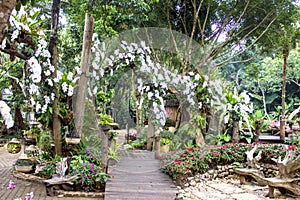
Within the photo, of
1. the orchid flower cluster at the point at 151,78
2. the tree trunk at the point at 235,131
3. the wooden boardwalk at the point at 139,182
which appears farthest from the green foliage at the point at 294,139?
the wooden boardwalk at the point at 139,182

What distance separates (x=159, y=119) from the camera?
694 centimetres

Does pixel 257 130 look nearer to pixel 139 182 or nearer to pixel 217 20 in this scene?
pixel 217 20

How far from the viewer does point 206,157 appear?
5.23 meters

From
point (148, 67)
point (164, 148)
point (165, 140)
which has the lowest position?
point (164, 148)

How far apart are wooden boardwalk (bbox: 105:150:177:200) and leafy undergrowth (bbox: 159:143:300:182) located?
8.6 inches

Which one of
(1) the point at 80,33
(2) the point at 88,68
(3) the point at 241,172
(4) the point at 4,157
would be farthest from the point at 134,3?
(4) the point at 4,157

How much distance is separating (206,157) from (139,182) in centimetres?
155

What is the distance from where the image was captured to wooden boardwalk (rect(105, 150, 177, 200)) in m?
3.88

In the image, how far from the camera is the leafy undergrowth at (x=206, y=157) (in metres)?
4.67

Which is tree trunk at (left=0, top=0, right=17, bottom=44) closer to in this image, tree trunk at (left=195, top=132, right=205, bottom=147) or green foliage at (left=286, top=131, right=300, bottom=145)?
tree trunk at (left=195, top=132, right=205, bottom=147)

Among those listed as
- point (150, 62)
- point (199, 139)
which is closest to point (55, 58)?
point (150, 62)

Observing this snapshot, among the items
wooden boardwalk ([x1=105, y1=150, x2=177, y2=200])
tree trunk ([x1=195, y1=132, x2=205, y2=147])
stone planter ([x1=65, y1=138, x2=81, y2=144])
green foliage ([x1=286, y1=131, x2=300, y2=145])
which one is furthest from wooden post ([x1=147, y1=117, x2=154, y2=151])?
green foliage ([x1=286, y1=131, x2=300, y2=145])

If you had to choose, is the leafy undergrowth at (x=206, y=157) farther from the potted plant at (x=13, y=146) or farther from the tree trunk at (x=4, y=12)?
the tree trunk at (x=4, y=12)

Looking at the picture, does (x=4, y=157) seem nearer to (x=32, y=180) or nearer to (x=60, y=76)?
(x=32, y=180)
